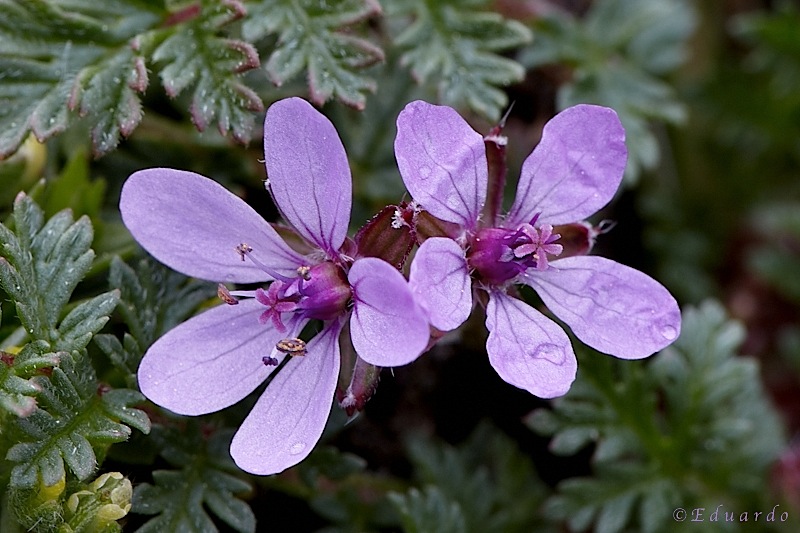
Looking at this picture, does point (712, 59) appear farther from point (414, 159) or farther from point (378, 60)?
point (414, 159)

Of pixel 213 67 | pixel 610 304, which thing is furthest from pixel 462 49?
pixel 610 304

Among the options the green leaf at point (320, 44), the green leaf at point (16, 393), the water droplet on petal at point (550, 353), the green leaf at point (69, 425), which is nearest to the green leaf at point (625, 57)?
the green leaf at point (320, 44)

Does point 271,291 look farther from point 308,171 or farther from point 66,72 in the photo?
point 66,72

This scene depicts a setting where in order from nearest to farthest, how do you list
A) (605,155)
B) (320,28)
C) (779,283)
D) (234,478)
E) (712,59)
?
(605,155) → (234,478) → (320,28) → (779,283) → (712,59)

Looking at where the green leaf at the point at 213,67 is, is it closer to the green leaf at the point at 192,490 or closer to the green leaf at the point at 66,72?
the green leaf at the point at 66,72

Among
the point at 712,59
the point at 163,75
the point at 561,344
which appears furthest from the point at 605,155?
the point at 712,59

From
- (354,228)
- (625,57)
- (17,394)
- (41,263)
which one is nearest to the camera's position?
(17,394)
